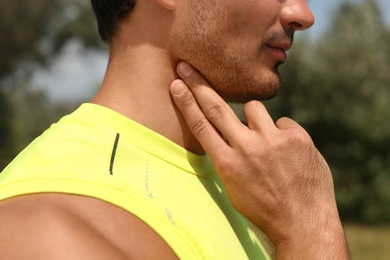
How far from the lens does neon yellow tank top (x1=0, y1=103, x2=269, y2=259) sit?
6.17 feet

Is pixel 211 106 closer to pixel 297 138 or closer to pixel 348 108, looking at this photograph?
pixel 297 138

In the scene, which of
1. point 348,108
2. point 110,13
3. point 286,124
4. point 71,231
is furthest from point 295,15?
point 348,108

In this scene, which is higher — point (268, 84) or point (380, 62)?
point (268, 84)

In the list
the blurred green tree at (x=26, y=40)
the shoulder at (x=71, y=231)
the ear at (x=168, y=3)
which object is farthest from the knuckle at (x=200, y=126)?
the blurred green tree at (x=26, y=40)

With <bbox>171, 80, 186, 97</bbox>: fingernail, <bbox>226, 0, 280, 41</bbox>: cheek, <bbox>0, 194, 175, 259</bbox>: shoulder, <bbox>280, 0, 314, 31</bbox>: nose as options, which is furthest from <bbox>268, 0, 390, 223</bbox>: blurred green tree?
<bbox>0, 194, 175, 259</bbox>: shoulder

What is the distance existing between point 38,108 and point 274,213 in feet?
188

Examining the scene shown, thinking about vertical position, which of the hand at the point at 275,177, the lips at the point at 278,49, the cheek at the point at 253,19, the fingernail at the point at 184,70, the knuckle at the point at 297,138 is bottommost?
the hand at the point at 275,177

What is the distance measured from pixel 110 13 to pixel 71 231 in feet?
3.13

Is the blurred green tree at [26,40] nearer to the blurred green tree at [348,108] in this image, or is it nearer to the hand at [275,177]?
the blurred green tree at [348,108]

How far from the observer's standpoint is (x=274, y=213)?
84.0 inches

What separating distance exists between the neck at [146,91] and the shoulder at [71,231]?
1.55 ft

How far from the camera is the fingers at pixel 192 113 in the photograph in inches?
90.0

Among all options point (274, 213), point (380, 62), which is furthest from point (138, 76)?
point (380, 62)

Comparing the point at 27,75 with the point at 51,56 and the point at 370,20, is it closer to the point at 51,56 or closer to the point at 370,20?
the point at 51,56
